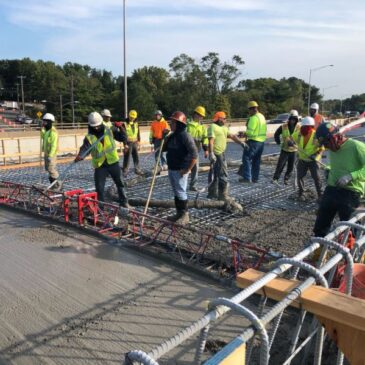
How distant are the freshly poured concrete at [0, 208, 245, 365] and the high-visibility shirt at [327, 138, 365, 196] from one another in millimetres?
1909

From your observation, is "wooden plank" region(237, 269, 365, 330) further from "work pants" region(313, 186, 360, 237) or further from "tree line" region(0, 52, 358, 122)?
"tree line" region(0, 52, 358, 122)

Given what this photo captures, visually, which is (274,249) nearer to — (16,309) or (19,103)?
(16,309)

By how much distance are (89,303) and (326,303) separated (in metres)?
2.74

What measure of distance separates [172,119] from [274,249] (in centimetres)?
244

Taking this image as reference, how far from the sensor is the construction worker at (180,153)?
250 inches

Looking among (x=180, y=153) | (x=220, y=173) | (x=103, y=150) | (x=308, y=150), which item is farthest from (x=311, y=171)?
(x=103, y=150)

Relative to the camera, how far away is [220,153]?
844 centimetres

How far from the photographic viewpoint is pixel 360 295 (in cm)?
305

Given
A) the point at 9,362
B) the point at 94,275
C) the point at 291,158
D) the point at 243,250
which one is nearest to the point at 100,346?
the point at 9,362

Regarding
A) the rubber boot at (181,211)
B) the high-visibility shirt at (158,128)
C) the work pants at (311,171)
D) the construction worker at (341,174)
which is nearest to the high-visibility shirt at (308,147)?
the work pants at (311,171)

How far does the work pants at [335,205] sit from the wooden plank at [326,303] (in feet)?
9.01

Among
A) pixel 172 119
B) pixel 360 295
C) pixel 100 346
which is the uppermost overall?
pixel 172 119

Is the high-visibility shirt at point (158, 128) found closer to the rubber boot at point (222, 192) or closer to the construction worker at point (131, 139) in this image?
the construction worker at point (131, 139)

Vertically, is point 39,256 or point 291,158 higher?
point 291,158
